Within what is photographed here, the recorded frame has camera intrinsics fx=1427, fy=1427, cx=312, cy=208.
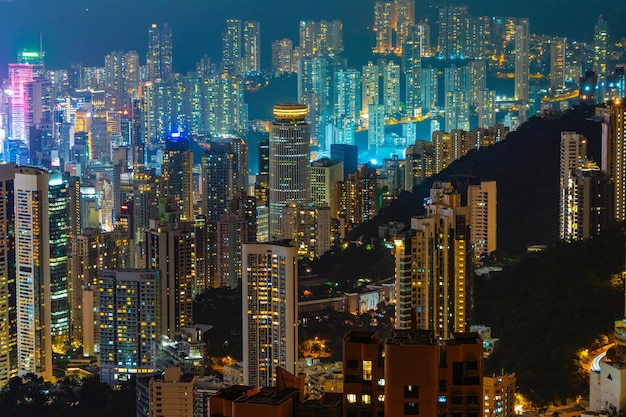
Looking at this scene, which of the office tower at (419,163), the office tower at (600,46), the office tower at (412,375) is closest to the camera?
the office tower at (412,375)

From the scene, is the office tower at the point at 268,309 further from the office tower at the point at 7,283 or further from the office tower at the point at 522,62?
the office tower at the point at 522,62

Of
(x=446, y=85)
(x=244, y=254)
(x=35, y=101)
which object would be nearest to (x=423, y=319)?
(x=244, y=254)

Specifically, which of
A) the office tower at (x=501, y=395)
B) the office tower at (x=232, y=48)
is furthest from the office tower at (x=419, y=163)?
the office tower at (x=501, y=395)

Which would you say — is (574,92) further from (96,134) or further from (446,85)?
(96,134)

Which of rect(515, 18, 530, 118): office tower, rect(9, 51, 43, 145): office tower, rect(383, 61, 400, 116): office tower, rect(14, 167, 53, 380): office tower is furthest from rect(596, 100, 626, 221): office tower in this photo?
rect(9, 51, 43, 145): office tower

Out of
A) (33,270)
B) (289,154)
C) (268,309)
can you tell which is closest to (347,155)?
(289,154)

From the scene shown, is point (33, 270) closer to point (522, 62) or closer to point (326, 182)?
point (326, 182)
